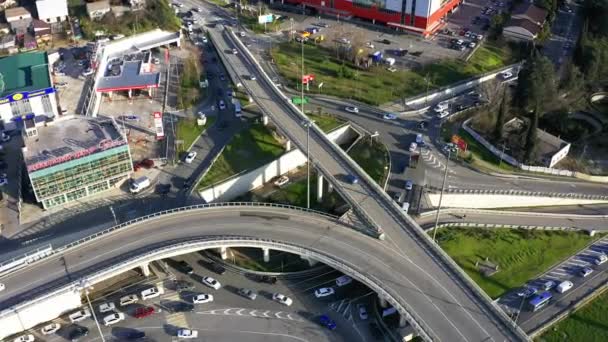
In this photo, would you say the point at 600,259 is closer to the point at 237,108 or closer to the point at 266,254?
the point at 266,254

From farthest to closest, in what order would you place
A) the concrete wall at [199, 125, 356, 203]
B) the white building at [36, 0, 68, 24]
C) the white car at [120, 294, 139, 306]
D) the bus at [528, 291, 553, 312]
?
the white building at [36, 0, 68, 24] < the concrete wall at [199, 125, 356, 203] < the white car at [120, 294, 139, 306] < the bus at [528, 291, 553, 312]

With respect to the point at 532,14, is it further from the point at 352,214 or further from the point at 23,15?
the point at 23,15

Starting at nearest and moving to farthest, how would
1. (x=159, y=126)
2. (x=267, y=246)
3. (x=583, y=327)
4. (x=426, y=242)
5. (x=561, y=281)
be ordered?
(x=583, y=327) < (x=426, y=242) < (x=267, y=246) < (x=561, y=281) < (x=159, y=126)

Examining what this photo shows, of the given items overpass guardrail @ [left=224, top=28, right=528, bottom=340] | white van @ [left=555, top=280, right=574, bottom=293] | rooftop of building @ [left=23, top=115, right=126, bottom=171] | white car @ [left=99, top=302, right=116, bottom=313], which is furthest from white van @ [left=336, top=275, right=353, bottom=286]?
rooftop of building @ [left=23, top=115, right=126, bottom=171]

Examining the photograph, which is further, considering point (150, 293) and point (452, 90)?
point (452, 90)

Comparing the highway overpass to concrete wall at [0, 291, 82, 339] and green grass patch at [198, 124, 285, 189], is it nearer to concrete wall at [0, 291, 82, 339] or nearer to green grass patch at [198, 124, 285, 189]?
A: concrete wall at [0, 291, 82, 339]

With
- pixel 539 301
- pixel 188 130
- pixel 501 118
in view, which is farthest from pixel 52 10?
pixel 539 301
